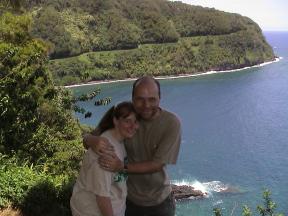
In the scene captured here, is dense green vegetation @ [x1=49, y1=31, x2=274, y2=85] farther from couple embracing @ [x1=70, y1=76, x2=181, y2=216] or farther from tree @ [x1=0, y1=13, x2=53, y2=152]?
couple embracing @ [x1=70, y1=76, x2=181, y2=216]

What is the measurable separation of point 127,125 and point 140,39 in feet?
421

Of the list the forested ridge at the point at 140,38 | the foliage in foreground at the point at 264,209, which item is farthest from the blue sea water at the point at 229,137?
the forested ridge at the point at 140,38

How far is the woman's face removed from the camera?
11.2 feet

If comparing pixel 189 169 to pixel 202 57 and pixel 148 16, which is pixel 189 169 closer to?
pixel 202 57

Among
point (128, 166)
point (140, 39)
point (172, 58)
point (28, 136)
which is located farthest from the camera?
point (140, 39)

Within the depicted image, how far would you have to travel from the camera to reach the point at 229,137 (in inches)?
2290

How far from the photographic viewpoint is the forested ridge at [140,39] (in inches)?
4471

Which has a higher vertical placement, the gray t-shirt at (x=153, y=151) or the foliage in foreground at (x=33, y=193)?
the gray t-shirt at (x=153, y=151)

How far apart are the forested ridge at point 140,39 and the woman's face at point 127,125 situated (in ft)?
327

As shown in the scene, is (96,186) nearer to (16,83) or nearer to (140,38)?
(16,83)

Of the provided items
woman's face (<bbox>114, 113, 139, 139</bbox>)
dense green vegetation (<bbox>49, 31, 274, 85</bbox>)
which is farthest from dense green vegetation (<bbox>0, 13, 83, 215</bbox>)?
dense green vegetation (<bbox>49, 31, 274, 85</bbox>)

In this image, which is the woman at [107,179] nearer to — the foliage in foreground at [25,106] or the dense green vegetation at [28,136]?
the dense green vegetation at [28,136]

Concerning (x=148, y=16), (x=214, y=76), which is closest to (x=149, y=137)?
(x=214, y=76)

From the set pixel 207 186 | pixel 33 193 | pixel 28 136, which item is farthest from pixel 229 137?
pixel 33 193
